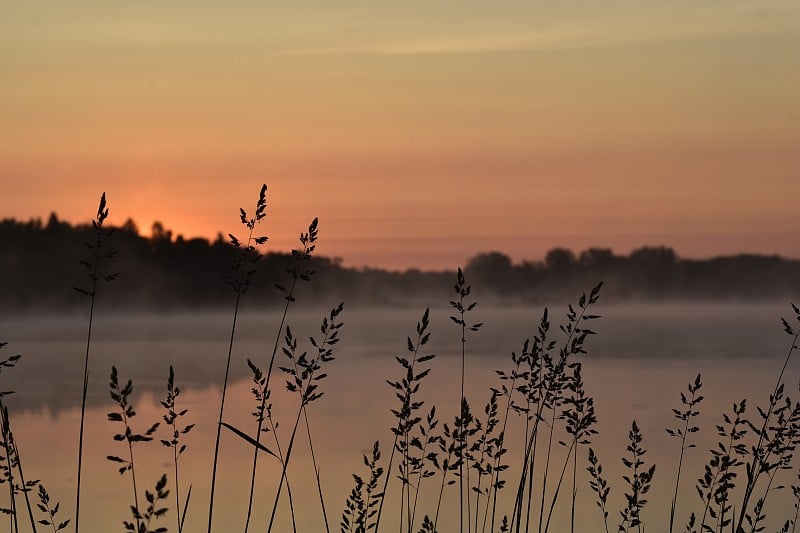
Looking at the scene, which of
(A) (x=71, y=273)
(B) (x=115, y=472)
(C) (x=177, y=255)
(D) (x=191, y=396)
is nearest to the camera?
(B) (x=115, y=472)

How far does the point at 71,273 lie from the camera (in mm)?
81125

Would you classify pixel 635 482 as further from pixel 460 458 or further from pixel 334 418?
pixel 334 418

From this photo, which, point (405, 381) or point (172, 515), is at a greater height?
point (405, 381)

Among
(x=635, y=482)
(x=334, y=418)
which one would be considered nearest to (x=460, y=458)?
(x=635, y=482)

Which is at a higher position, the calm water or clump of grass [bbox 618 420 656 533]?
clump of grass [bbox 618 420 656 533]

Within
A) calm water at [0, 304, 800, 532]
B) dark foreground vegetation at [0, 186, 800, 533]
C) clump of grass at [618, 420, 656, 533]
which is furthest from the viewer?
calm water at [0, 304, 800, 532]

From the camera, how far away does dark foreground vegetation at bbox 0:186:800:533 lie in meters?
3.72

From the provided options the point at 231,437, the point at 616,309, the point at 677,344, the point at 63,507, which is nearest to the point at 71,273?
the point at 677,344

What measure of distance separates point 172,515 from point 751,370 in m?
20.8

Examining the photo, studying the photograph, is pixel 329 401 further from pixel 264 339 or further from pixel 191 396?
pixel 264 339

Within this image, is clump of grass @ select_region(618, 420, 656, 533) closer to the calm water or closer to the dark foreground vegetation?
the dark foreground vegetation

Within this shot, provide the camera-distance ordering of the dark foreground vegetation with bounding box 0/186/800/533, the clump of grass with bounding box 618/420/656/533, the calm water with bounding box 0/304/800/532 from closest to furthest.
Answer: the dark foreground vegetation with bounding box 0/186/800/533 → the clump of grass with bounding box 618/420/656/533 → the calm water with bounding box 0/304/800/532

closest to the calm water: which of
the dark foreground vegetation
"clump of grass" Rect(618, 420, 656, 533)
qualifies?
the dark foreground vegetation

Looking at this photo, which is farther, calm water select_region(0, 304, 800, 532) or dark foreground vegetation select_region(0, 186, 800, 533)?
calm water select_region(0, 304, 800, 532)
